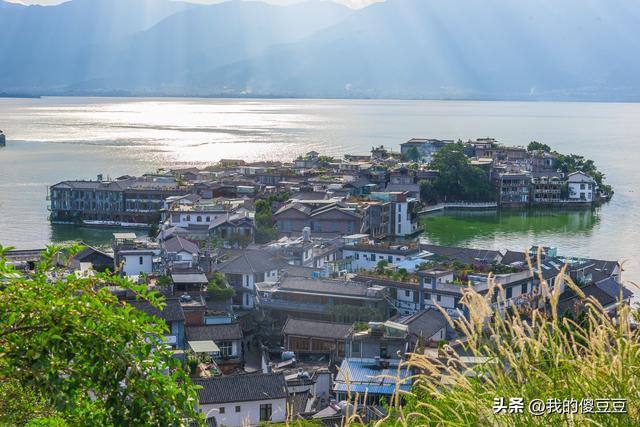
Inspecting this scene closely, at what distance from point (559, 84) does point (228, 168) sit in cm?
13698

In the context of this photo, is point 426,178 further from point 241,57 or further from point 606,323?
point 241,57

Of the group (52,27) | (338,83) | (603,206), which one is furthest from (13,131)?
(52,27)

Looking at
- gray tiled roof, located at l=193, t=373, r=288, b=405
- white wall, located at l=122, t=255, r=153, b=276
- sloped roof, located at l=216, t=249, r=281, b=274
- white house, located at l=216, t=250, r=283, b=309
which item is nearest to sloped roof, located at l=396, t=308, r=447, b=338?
gray tiled roof, located at l=193, t=373, r=288, b=405

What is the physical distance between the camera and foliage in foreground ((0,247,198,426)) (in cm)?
223

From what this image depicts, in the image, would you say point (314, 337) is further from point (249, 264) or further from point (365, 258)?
point (365, 258)

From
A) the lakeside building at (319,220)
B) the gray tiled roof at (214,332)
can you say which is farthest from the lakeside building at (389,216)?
the gray tiled roof at (214,332)

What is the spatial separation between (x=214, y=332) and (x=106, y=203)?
1585 centimetres

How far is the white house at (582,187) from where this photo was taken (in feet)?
97.1

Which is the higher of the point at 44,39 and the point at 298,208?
the point at 44,39

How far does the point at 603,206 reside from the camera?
2903 cm

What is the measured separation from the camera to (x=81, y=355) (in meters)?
2.27

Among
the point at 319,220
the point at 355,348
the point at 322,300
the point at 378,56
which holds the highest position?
the point at 378,56

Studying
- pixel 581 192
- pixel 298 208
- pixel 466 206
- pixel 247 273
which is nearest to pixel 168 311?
pixel 247 273

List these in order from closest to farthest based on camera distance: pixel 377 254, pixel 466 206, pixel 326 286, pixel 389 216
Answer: pixel 326 286, pixel 377 254, pixel 389 216, pixel 466 206
